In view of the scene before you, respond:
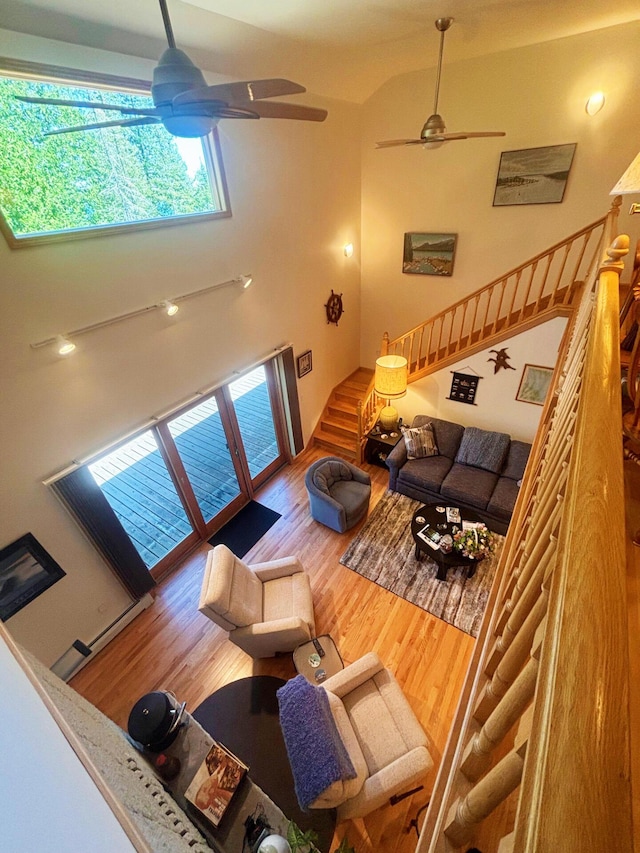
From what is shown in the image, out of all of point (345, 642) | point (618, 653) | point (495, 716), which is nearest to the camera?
point (618, 653)

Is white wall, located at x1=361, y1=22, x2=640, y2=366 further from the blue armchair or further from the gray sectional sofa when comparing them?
the blue armchair

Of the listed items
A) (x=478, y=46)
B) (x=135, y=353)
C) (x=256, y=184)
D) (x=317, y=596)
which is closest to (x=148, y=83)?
(x=256, y=184)

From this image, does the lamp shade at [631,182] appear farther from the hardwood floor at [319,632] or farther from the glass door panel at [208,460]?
the glass door panel at [208,460]

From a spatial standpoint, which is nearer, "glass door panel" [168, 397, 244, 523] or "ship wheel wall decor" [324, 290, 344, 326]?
"glass door panel" [168, 397, 244, 523]

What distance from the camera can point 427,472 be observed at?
467 cm

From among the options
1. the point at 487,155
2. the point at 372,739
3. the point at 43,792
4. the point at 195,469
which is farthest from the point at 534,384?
the point at 43,792

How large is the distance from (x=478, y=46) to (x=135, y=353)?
4.86 metres

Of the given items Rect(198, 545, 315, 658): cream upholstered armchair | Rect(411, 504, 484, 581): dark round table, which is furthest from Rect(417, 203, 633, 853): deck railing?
Rect(411, 504, 484, 581): dark round table

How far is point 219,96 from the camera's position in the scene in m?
1.32

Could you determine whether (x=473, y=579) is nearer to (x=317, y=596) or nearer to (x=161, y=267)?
(x=317, y=596)

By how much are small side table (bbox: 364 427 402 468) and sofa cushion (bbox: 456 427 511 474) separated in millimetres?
915

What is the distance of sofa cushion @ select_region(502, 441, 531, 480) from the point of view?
4480 millimetres

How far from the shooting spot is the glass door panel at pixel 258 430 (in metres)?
5.20

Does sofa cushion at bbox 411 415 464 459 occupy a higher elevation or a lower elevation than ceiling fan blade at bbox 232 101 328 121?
lower
